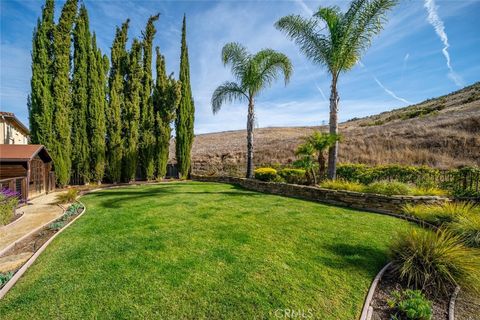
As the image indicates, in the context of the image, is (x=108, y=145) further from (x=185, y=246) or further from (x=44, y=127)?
(x=185, y=246)

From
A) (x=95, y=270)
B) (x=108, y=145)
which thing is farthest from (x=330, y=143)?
(x=108, y=145)

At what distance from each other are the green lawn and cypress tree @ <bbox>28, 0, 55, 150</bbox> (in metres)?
9.85

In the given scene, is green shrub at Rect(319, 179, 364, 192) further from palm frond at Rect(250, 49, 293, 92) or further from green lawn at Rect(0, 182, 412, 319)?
palm frond at Rect(250, 49, 293, 92)

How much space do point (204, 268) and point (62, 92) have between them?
14964 mm

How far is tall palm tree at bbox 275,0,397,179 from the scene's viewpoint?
8.81m

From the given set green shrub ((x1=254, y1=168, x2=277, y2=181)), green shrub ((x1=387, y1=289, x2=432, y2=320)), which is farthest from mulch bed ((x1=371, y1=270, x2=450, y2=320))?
green shrub ((x1=254, y1=168, x2=277, y2=181))

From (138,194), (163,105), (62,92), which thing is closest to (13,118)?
(62,92)

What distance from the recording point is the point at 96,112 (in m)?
14.7

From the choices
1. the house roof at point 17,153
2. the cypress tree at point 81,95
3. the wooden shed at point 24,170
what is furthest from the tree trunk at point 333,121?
the cypress tree at point 81,95

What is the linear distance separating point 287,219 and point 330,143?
177 inches

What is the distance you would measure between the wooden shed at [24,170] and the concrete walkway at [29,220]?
856 mm

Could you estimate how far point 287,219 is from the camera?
613 cm

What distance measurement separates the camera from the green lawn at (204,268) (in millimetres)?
2777

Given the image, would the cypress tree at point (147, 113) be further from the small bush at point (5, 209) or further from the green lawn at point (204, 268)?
the green lawn at point (204, 268)
